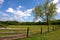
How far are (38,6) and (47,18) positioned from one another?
21.4 ft

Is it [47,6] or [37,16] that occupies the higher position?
[47,6]

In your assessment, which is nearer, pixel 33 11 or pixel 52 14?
Result: pixel 52 14

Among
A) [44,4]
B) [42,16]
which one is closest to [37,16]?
[42,16]

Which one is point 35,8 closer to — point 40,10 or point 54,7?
point 40,10

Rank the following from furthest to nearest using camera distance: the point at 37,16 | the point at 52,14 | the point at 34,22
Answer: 1. the point at 34,22
2. the point at 37,16
3. the point at 52,14

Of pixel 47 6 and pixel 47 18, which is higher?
pixel 47 6

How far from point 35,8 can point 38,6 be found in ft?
6.47

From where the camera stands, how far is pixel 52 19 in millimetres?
62000

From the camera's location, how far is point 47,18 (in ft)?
202

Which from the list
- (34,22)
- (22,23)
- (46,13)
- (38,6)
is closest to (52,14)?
(46,13)

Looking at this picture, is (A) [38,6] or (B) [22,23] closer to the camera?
(A) [38,6]

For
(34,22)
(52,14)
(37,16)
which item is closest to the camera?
(52,14)

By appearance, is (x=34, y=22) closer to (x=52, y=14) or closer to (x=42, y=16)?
(x=42, y=16)

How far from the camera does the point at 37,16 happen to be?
210 ft
